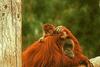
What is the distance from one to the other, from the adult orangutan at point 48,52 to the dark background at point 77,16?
5964 millimetres

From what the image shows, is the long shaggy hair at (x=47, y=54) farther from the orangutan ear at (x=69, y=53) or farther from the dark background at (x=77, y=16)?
the dark background at (x=77, y=16)

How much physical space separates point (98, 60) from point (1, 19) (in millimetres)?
2796

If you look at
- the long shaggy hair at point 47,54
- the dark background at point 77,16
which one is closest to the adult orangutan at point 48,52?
the long shaggy hair at point 47,54

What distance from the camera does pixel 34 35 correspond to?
1148 cm

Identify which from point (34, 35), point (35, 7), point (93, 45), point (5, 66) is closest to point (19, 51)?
point (5, 66)

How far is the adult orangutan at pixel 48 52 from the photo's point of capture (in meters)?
6.13

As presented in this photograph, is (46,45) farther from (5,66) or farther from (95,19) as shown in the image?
(95,19)

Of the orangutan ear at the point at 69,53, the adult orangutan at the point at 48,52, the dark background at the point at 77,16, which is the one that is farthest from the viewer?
the dark background at the point at 77,16

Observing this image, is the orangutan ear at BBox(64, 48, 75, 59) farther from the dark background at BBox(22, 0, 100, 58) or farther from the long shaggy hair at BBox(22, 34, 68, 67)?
the dark background at BBox(22, 0, 100, 58)

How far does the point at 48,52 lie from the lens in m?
6.14

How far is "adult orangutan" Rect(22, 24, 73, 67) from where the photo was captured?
6133 millimetres

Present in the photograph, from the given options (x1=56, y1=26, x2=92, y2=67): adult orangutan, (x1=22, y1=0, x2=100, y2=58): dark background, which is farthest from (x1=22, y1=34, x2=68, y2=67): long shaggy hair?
(x1=22, y1=0, x2=100, y2=58): dark background

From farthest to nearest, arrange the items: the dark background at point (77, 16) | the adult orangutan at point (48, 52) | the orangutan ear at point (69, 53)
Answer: the dark background at point (77, 16), the orangutan ear at point (69, 53), the adult orangutan at point (48, 52)

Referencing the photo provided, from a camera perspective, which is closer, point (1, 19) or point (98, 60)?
point (1, 19)
